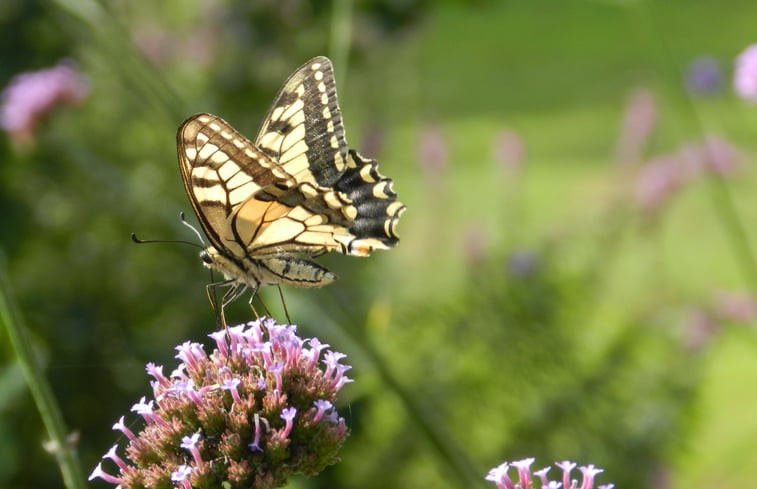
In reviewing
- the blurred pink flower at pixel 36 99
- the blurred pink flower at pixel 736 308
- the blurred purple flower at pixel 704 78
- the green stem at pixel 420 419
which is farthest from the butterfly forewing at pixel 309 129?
the blurred purple flower at pixel 704 78

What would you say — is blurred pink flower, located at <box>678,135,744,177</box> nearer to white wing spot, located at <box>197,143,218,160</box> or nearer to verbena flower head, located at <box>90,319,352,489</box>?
white wing spot, located at <box>197,143,218,160</box>

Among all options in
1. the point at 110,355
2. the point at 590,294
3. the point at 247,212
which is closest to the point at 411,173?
the point at 590,294

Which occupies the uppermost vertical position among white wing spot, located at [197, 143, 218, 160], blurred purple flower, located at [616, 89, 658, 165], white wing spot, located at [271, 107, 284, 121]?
blurred purple flower, located at [616, 89, 658, 165]

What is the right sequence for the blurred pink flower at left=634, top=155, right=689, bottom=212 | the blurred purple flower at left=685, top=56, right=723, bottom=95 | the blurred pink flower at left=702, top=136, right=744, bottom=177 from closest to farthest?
the blurred purple flower at left=685, top=56, right=723, bottom=95, the blurred pink flower at left=702, top=136, right=744, bottom=177, the blurred pink flower at left=634, top=155, right=689, bottom=212

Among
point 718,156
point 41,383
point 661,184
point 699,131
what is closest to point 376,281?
point 661,184

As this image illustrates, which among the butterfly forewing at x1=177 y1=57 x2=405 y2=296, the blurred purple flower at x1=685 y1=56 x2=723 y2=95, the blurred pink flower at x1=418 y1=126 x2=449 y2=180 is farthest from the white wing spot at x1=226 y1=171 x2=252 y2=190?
the blurred pink flower at x1=418 y1=126 x2=449 y2=180

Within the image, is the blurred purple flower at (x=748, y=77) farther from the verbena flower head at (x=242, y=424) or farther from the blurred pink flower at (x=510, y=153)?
the blurred pink flower at (x=510, y=153)
